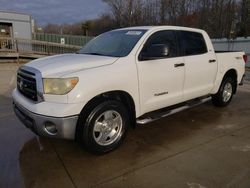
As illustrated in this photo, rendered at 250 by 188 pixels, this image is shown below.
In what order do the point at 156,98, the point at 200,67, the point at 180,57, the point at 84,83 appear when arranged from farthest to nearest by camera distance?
the point at 200,67 → the point at 180,57 → the point at 156,98 → the point at 84,83

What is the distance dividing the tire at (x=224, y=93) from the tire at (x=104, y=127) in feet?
9.66

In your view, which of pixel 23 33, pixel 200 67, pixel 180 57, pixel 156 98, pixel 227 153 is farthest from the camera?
pixel 23 33

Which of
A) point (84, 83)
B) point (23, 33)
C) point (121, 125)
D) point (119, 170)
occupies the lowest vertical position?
point (119, 170)

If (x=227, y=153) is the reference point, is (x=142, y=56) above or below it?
above

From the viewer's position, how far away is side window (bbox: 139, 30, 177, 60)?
159 inches

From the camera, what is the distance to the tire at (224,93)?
594 cm

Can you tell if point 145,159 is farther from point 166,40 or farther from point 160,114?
point 166,40

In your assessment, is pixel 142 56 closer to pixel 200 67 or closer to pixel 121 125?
pixel 121 125

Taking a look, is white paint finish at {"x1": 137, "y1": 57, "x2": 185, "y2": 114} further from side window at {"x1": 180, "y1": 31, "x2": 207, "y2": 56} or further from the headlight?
the headlight

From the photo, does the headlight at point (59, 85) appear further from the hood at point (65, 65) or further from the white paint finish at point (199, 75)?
the white paint finish at point (199, 75)

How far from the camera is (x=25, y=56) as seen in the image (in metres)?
18.5

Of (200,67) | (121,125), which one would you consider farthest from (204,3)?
(121,125)

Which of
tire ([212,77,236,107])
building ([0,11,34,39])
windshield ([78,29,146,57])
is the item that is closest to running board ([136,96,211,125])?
tire ([212,77,236,107])

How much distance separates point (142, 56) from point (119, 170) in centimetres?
171
